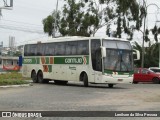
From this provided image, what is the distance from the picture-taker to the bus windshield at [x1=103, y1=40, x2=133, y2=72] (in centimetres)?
2814

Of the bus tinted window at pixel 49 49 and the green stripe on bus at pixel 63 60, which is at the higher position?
the bus tinted window at pixel 49 49

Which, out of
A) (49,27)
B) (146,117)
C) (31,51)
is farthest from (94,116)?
(49,27)

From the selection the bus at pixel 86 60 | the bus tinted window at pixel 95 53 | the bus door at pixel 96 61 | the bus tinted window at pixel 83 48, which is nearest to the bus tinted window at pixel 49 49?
the bus at pixel 86 60

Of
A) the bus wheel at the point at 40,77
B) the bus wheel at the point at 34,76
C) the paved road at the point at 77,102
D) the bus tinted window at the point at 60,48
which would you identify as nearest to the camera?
the paved road at the point at 77,102

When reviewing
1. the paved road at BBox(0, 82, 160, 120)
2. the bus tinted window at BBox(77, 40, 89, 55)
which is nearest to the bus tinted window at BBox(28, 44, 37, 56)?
the bus tinted window at BBox(77, 40, 89, 55)

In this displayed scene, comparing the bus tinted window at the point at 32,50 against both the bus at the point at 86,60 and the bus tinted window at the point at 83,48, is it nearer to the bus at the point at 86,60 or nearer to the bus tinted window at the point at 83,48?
the bus at the point at 86,60

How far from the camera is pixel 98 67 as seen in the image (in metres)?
28.2

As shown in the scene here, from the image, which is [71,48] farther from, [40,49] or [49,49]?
[40,49]

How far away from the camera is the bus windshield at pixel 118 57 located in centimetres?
2814

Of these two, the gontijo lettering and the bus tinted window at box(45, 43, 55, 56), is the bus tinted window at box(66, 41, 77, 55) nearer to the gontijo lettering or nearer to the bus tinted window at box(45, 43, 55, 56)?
the gontijo lettering

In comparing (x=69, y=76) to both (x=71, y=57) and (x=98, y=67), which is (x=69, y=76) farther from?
(x=98, y=67)

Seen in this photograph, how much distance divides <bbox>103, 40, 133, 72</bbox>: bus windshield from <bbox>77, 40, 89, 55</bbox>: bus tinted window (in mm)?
1471

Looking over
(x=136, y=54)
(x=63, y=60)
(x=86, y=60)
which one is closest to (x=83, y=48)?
(x=86, y=60)

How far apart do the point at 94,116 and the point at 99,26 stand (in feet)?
131
